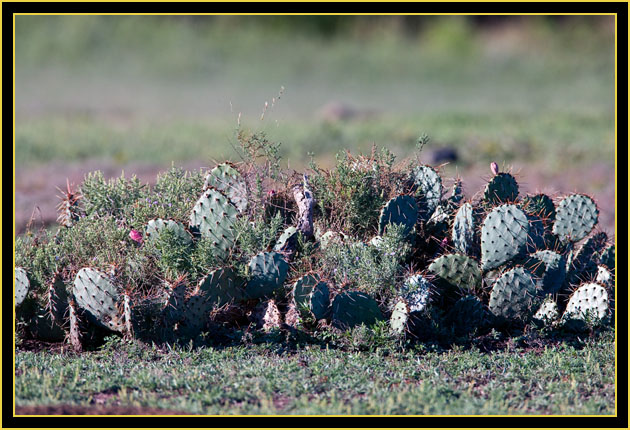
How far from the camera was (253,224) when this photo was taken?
6.88 m

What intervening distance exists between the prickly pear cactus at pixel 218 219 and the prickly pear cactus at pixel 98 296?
0.90 m

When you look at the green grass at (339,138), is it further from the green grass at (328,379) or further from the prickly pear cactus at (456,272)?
the green grass at (328,379)

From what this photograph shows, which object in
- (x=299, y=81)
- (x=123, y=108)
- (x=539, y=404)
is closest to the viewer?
(x=539, y=404)

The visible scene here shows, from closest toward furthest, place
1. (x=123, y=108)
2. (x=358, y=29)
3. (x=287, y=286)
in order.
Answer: (x=287, y=286)
(x=123, y=108)
(x=358, y=29)

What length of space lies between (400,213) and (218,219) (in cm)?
154

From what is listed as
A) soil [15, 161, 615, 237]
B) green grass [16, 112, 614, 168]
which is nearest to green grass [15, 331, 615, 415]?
soil [15, 161, 615, 237]

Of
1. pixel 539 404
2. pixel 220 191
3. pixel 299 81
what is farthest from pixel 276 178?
pixel 299 81

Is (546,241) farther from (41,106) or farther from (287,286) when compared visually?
(41,106)

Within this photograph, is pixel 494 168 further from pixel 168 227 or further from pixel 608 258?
pixel 168 227

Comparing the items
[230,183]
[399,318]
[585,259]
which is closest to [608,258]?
[585,259]

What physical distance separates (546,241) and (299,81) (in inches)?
1104

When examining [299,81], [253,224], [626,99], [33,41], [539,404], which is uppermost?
[33,41]

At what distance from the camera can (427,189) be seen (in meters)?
7.37

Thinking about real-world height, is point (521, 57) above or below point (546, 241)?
above
